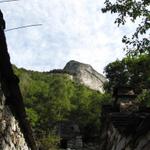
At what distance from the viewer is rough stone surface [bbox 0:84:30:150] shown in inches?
279

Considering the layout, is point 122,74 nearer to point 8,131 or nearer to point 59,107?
point 59,107

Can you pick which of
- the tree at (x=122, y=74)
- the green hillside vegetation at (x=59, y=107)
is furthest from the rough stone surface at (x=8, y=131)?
the tree at (x=122, y=74)

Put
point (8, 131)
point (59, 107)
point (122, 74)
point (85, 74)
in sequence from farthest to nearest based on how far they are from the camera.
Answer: point (85, 74) < point (59, 107) < point (122, 74) < point (8, 131)

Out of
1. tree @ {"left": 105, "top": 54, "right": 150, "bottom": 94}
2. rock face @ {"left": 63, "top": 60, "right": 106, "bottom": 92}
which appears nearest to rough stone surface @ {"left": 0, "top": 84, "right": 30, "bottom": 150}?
tree @ {"left": 105, "top": 54, "right": 150, "bottom": 94}

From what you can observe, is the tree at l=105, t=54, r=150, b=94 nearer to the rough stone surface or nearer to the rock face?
the rough stone surface

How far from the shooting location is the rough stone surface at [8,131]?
7078 mm

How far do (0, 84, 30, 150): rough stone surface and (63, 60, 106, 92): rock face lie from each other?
240 ft

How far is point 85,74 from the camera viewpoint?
3351 inches

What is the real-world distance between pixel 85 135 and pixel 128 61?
9811 mm

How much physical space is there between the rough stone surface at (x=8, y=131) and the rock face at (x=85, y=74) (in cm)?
7302

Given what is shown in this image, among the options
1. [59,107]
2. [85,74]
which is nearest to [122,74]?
[59,107]

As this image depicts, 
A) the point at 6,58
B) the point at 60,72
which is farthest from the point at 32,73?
the point at 6,58

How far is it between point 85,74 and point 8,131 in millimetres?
77616

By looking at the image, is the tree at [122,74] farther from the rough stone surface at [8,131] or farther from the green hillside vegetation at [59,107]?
the rough stone surface at [8,131]
